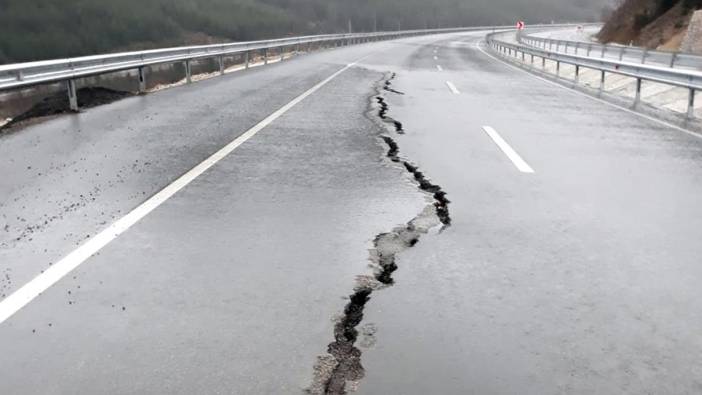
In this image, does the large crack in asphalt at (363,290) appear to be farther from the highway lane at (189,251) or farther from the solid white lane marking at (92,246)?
the solid white lane marking at (92,246)

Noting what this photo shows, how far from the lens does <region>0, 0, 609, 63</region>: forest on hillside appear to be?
359 ft

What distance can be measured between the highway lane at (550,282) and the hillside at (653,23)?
29736 mm

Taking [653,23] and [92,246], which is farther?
[653,23]

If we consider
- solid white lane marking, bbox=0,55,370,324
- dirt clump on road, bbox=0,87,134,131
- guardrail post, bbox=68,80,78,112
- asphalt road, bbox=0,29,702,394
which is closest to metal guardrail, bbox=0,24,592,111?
guardrail post, bbox=68,80,78,112

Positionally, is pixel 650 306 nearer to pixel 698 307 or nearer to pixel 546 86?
pixel 698 307

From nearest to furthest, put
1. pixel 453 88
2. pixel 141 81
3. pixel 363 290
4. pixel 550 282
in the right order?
1. pixel 363 290
2. pixel 550 282
3. pixel 141 81
4. pixel 453 88

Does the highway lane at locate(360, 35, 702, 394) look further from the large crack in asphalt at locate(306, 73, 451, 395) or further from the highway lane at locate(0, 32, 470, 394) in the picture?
the highway lane at locate(0, 32, 470, 394)

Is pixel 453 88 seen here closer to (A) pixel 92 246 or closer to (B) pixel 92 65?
(B) pixel 92 65

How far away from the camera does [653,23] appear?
39.1 m

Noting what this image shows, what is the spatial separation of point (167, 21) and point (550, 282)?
466 feet

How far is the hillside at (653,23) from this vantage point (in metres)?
34.8

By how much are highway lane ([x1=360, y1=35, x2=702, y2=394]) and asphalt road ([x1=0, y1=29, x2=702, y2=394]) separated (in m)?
0.02

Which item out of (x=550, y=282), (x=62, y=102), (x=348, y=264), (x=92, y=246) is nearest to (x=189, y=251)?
(x=92, y=246)

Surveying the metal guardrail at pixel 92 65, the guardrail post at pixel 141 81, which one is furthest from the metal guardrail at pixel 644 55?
the guardrail post at pixel 141 81
